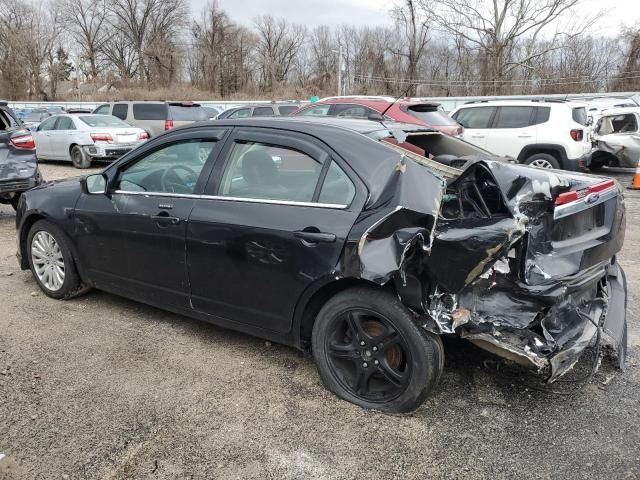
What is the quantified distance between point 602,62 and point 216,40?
36.8 meters

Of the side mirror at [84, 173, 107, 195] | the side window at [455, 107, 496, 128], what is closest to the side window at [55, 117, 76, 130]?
the side window at [455, 107, 496, 128]

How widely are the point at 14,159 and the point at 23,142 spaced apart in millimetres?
294

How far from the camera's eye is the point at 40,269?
15.5ft

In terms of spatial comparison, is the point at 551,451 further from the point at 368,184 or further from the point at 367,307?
the point at 368,184

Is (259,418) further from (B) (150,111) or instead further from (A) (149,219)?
(B) (150,111)

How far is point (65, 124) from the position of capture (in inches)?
562

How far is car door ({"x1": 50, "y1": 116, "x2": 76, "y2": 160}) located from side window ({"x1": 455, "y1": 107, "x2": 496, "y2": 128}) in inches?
386

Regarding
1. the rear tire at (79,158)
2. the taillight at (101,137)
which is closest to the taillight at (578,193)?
the taillight at (101,137)

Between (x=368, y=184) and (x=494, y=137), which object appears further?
(x=494, y=137)

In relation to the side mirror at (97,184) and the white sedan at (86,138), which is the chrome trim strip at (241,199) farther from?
the white sedan at (86,138)

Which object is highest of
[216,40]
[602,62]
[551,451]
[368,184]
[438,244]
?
[216,40]

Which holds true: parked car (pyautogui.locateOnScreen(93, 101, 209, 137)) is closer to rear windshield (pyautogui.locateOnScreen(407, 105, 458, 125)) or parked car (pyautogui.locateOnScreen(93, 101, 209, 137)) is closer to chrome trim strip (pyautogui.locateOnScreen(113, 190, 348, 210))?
rear windshield (pyautogui.locateOnScreen(407, 105, 458, 125))

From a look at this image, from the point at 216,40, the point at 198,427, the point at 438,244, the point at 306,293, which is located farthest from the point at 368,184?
the point at 216,40

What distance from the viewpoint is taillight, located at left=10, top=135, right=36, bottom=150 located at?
739 centimetres
